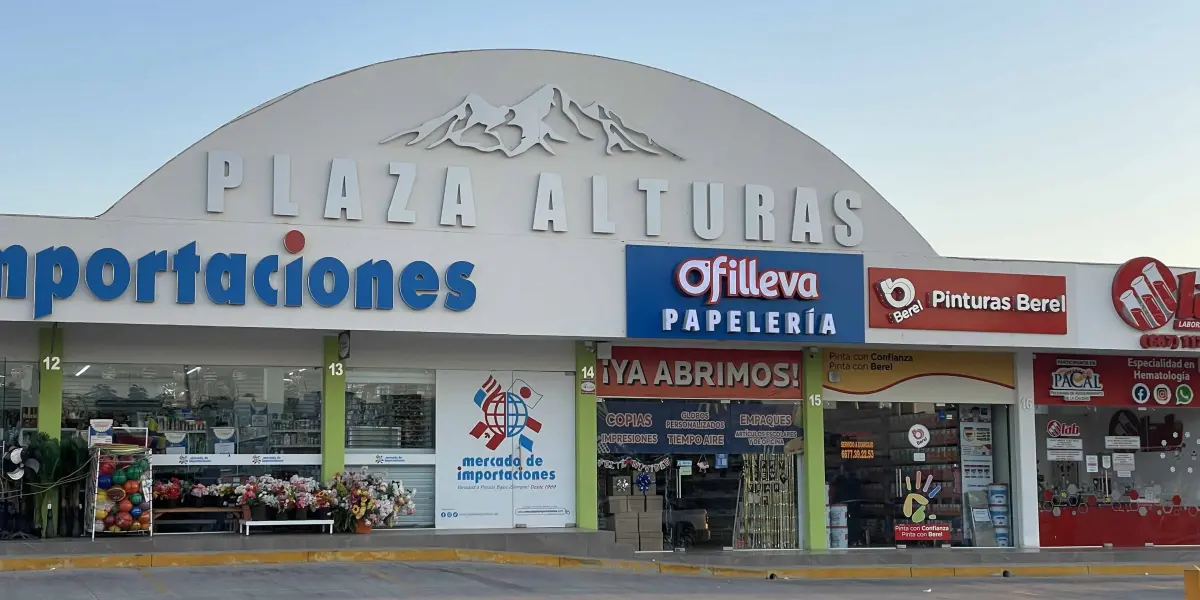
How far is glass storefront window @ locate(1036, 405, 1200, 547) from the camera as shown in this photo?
2356 cm

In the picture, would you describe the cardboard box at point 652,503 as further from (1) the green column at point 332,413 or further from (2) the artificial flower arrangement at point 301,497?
(1) the green column at point 332,413

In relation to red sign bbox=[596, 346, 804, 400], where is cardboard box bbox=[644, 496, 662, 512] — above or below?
below

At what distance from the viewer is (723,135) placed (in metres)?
21.9

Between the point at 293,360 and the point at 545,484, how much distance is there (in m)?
4.38

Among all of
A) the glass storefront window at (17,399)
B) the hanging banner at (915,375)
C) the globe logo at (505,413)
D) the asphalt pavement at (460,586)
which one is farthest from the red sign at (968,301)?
the glass storefront window at (17,399)

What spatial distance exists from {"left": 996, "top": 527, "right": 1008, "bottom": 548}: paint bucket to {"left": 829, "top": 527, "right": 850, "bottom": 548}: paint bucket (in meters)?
2.88

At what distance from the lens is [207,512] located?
19.1 metres

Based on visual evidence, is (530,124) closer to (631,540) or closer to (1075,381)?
→ (631,540)

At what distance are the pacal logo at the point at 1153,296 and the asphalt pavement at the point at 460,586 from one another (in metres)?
4.90

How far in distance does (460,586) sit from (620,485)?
628 centimetres

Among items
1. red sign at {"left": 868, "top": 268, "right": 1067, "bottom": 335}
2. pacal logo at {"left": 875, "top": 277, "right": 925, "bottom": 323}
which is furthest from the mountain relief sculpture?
red sign at {"left": 868, "top": 268, "right": 1067, "bottom": 335}

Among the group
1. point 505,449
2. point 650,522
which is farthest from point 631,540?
point 505,449

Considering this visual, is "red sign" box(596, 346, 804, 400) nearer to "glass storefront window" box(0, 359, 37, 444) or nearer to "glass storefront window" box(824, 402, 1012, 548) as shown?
"glass storefront window" box(824, 402, 1012, 548)

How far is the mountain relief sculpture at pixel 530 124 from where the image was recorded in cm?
2034
